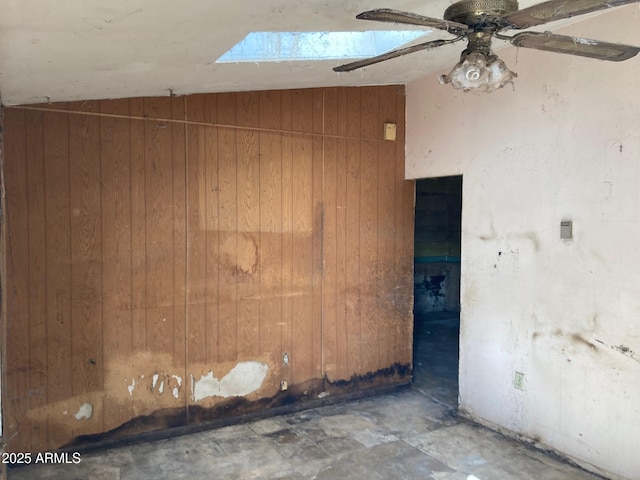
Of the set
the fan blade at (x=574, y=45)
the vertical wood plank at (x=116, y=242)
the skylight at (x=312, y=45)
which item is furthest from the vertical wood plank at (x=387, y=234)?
the fan blade at (x=574, y=45)

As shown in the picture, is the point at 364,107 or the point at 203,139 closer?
the point at 203,139

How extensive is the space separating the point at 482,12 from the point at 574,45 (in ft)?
1.36

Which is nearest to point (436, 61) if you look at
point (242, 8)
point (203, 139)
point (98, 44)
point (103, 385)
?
point (203, 139)

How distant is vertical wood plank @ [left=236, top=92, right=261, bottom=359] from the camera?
363 cm

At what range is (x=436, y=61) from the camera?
3.59m

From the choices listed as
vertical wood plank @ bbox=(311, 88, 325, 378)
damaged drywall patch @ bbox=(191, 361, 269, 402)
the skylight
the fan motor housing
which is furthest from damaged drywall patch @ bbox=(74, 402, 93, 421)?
the fan motor housing

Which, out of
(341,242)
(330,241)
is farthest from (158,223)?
(341,242)

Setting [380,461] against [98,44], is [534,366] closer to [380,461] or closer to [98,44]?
[380,461]

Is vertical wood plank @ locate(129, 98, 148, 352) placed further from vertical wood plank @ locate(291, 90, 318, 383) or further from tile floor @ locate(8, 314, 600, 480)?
vertical wood plank @ locate(291, 90, 318, 383)

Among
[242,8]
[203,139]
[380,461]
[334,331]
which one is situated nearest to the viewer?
[242,8]

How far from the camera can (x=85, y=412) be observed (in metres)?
3.18

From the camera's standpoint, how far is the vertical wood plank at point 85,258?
10.1 feet

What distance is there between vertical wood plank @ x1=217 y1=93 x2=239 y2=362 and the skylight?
102 cm

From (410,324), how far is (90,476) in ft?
9.44
